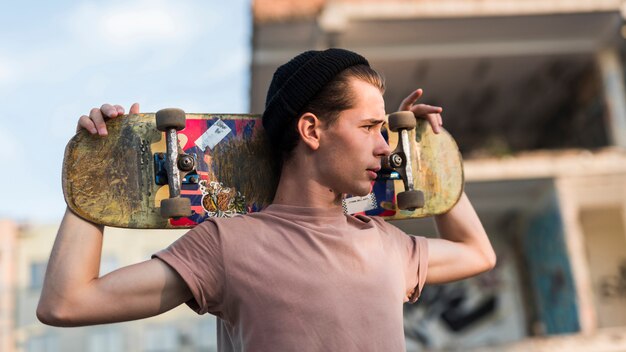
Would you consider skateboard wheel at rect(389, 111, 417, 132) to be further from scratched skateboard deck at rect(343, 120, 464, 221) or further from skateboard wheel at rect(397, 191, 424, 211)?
skateboard wheel at rect(397, 191, 424, 211)

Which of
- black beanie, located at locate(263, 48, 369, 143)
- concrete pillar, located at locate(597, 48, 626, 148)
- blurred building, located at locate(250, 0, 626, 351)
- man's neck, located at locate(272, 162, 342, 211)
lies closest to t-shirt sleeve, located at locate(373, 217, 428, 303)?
man's neck, located at locate(272, 162, 342, 211)

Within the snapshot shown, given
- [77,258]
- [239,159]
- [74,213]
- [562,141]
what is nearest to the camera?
[77,258]

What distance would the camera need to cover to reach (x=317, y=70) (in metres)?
2.56

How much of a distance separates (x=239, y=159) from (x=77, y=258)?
82 cm

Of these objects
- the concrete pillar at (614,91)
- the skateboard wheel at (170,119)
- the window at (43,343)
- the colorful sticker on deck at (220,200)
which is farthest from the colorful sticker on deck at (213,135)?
the window at (43,343)

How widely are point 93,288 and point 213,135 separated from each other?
35.6 inches

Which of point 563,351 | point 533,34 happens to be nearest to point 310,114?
point 563,351

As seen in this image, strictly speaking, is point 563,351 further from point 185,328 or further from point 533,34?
point 185,328

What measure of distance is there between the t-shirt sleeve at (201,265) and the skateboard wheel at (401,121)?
35.4 inches

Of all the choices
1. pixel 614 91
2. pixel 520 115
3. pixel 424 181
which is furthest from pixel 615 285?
pixel 424 181

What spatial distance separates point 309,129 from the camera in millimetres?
2600

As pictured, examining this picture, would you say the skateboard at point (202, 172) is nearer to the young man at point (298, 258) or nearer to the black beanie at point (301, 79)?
the young man at point (298, 258)

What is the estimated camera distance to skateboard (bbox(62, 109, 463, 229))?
2670 mm

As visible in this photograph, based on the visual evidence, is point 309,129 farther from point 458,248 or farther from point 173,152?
point 458,248
